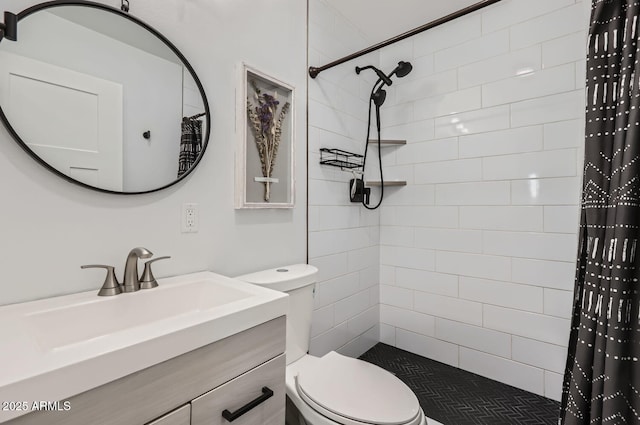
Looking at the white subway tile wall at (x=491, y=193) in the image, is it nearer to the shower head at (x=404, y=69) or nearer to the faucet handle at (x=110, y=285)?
the shower head at (x=404, y=69)

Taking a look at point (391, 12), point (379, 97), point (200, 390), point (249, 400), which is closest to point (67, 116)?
point (200, 390)

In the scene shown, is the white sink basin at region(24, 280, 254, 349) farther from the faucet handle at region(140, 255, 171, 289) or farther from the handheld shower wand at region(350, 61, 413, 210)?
the handheld shower wand at region(350, 61, 413, 210)

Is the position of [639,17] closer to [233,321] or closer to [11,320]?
[233,321]

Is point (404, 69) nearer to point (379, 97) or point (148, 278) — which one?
point (379, 97)

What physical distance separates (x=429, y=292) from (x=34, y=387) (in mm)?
2097

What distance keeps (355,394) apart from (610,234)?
0.99 meters

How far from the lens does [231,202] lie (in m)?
1.40

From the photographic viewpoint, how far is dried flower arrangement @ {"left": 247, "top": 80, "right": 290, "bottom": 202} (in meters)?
1.49

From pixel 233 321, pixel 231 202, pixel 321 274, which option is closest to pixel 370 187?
pixel 321 274

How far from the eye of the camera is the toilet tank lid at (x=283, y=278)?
130cm

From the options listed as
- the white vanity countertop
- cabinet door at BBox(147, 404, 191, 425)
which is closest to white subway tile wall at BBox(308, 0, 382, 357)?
the white vanity countertop

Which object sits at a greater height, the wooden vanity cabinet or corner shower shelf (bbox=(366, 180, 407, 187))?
corner shower shelf (bbox=(366, 180, 407, 187))

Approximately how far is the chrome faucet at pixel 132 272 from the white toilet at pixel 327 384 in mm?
438

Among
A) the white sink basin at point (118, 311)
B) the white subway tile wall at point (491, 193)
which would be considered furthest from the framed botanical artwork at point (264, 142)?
the white subway tile wall at point (491, 193)
